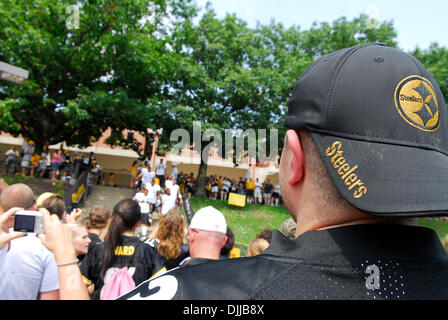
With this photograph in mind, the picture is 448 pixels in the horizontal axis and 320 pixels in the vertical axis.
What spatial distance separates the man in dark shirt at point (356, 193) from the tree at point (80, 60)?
14906 mm

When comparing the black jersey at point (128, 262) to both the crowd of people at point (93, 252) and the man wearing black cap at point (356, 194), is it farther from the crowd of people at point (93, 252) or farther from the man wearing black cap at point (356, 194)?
the man wearing black cap at point (356, 194)

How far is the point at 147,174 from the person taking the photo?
14.8 meters

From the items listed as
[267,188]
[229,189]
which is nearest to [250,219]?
[229,189]

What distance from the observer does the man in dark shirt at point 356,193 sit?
25.9 inches

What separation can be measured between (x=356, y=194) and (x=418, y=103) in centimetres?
35

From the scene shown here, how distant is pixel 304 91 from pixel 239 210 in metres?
15.2

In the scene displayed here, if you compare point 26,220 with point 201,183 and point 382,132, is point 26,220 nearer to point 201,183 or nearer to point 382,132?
point 382,132

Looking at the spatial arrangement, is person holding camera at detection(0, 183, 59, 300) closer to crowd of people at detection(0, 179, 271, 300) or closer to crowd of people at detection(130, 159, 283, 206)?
crowd of people at detection(0, 179, 271, 300)

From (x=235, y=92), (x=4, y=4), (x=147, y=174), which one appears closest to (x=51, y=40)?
(x=4, y=4)

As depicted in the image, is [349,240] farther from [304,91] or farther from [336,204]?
[304,91]

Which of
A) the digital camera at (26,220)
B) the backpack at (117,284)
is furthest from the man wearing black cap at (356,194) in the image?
the backpack at (117,284)

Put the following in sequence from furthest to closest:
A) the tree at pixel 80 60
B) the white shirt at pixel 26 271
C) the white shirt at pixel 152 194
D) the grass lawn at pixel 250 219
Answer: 1. the tree at pixel 80 60
2. the grass lawn at pixel 250 219
3. the white shirt at pixel 152 194
4. the white shirt at pixel 26 271

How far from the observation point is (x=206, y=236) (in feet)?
7.84

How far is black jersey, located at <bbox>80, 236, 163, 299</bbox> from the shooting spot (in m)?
2.66
